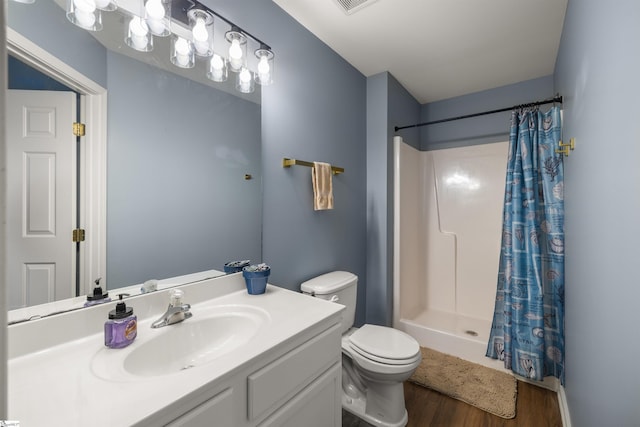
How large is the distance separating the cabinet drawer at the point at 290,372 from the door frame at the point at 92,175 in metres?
0.69

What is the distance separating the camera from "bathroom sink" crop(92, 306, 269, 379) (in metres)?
0.81

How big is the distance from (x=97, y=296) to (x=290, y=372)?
72 cm

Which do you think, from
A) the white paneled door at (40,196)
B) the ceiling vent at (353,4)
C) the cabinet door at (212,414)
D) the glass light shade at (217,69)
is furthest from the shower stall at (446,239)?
the white paneled door at (40,196)

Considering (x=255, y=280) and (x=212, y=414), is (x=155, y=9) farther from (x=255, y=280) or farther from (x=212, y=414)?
(x=212, y=414)

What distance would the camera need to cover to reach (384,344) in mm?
1574

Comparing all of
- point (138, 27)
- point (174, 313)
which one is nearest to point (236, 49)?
point (138, 27)

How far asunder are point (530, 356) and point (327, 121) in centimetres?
220

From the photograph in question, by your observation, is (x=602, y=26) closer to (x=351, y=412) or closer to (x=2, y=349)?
(x=2, y=349)

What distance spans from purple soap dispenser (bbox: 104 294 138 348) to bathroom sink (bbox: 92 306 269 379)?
2 centimetres

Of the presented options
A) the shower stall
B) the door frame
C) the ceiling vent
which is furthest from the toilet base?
the ceiling vent

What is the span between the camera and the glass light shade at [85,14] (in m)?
0.90

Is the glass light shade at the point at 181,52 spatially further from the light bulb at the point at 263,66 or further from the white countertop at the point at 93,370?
the white countertop at the point at 93,370

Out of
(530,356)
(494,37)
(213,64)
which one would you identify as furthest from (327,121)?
(530,356)

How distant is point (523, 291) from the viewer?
2.00m
